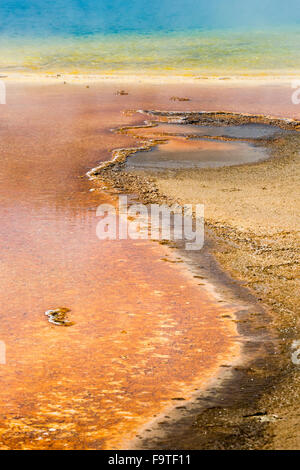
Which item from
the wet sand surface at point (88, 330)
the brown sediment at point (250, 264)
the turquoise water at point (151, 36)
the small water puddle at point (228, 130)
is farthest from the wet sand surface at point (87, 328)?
the turquoise water at point (151, 36)

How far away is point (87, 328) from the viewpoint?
14.4 ft

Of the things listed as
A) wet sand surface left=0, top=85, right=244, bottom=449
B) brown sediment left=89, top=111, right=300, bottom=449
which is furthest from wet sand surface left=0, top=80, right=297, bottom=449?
brown sediment left=89, top=111, right=300, bottom=449

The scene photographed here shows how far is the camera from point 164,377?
12.4 feet

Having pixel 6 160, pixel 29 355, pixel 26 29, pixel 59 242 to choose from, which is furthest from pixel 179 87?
pixel 26 29

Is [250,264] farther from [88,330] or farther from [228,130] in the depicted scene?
[228,130]

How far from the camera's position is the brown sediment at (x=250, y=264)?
326 cm

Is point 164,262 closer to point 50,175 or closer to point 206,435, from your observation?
point 206,435

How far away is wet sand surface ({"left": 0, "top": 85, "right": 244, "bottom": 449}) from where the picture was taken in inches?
135

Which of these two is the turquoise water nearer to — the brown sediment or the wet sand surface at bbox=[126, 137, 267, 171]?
the wet sand surface at bbox=[126, 137, 267, 171]

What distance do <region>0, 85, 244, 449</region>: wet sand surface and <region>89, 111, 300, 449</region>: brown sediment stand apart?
207 millimetres

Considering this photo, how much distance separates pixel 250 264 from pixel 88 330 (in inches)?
69.6

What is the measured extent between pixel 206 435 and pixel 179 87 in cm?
1817

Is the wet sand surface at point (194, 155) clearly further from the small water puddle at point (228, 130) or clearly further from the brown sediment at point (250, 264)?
the small water puddle at point (228, 130)

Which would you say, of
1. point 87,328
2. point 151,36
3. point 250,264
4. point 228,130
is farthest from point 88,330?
point 151,36
